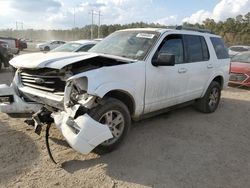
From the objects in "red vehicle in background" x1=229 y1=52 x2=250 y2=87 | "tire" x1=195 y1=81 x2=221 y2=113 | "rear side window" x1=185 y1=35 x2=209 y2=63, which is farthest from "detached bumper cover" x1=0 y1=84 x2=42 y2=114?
"red vehicle in background" x1=229 y1=52 x2=250 y2=87

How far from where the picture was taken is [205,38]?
6746 mm

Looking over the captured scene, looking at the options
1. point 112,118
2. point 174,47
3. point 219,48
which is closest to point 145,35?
point 174,47

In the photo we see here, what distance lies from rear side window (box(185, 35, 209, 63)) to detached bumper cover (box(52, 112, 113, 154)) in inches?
114

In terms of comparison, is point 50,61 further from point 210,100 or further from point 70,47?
point 70,47

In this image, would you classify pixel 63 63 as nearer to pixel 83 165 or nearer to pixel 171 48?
pixel 83 165

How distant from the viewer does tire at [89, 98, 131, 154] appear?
4.17 meters

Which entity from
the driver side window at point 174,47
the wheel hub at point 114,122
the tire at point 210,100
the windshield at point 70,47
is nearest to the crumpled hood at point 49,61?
the wheel hub at point 114,122

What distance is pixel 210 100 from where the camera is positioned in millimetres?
7164

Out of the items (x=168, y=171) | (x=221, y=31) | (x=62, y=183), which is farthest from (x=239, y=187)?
(x=221, y=31)

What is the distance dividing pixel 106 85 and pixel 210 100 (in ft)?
12.3

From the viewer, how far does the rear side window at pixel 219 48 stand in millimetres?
7043

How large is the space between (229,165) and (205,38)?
3.28 meters

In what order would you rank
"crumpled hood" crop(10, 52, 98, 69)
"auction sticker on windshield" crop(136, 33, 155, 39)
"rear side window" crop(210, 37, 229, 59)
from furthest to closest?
"rear side window" crop(210, 37, 229, 59) < "auction sticker on windshield" crop(136, 33, 155, 39) < "crumpled hood" crop(10, 52, 98, 69)

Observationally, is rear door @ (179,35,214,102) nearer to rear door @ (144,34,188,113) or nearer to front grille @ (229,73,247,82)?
rear door @ (144,34,188,113)
